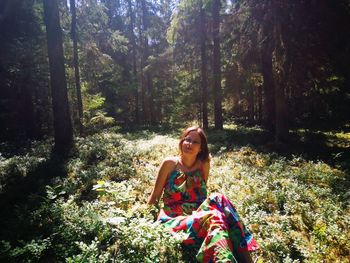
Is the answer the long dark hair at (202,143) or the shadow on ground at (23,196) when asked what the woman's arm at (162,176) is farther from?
the shadow on ground at (23,196)

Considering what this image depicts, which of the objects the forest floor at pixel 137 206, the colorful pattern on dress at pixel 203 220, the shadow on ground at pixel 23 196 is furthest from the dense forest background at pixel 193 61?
the colorful pattern on dress at pixel 203 220

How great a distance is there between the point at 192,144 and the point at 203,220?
4.49ft

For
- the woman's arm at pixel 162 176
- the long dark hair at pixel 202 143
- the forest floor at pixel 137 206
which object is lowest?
the forest floor at pixel 137 206

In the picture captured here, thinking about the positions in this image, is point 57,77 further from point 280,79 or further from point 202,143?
point 280,79

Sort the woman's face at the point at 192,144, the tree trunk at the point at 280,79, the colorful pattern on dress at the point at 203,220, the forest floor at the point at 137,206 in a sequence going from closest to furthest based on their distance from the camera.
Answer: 1. the colorful pattern on dress at the point at 203,220
2. the forest floor at the point at 137,206
3. the woman's face at the point at 192,144
4. the tree trunk at the point at 280,79

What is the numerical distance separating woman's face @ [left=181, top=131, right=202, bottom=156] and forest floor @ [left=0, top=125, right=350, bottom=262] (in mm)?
1150

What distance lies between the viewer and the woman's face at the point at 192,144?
4.92 meters

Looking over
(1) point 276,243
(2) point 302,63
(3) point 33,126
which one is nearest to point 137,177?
(1) point 276,243

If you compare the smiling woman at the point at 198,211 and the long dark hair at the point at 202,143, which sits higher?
the long dark hair at the point at 202,143

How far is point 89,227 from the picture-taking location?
4.48 metres

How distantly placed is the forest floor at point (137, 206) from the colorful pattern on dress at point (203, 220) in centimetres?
27

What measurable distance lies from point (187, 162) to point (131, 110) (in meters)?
31.8

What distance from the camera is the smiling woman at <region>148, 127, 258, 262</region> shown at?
3480 millimetres

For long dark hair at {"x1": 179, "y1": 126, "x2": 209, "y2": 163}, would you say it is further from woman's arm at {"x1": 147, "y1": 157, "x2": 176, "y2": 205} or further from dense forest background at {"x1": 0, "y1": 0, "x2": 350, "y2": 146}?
dense forest background at {"x1": 0, "y1": 0, "x2": 350, "y2": 146}
